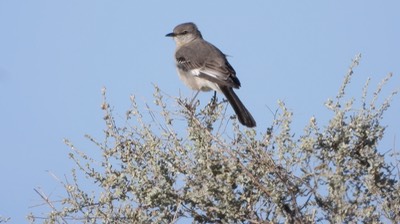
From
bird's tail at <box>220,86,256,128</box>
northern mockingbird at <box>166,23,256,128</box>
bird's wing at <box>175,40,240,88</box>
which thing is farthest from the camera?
bird's wing at <box>175,40,240,88</box>

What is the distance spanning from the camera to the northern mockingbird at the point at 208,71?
25.7 feet

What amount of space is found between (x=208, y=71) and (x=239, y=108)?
1.26 metres

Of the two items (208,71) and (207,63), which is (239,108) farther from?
(207,63)

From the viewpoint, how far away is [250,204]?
16.3 ft

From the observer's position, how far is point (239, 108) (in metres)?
7.60

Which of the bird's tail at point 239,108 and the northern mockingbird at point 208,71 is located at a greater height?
the northern mockingbird at point 208,71

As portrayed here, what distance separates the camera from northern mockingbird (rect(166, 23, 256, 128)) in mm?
7824

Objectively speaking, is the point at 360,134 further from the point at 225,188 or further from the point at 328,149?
the point at 225,188

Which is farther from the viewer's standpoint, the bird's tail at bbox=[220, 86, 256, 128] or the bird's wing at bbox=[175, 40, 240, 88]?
the bird's wing at bbox=[175, 40, 240, 88]

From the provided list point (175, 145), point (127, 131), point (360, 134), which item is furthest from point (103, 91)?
point (360, 134)

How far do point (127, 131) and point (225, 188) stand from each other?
1.14 m

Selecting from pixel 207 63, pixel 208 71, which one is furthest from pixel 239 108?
pixel 207 63

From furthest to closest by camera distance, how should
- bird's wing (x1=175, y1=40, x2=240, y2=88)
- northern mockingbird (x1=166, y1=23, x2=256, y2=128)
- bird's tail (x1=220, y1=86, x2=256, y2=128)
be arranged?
bird's wing (x1=175, y1=40, x2=240, y2=88) < northern mockingbird (x1=166, y1=23, x2=256, y2=128) < bird's tail (x1=220, y1=86, x2=256, y2=128)

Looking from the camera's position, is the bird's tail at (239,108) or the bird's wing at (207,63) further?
the bird's wing at (207,63)
